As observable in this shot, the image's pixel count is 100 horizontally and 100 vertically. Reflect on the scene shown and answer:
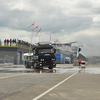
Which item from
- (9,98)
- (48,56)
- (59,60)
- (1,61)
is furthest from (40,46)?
(59,60)

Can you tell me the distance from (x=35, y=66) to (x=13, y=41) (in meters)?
40.3

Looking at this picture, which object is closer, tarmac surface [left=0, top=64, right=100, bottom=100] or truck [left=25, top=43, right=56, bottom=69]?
tarmac surface [left=0, top=64, right=100, bottom=100]

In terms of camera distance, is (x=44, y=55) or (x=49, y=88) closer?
(x=49, y=88)

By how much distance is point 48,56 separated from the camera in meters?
33.5

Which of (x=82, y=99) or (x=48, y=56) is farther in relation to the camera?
(x=48, y=56)

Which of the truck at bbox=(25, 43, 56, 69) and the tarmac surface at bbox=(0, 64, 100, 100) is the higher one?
the truck at bbox=(25, 43, 56, 69)

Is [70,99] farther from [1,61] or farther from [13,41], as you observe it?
[13,41]

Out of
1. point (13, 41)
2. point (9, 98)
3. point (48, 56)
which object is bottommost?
point (9, 98)

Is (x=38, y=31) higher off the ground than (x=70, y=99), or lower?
higher

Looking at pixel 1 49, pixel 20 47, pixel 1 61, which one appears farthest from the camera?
pixel 20 47

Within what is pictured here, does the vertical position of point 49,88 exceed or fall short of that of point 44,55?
it falls short

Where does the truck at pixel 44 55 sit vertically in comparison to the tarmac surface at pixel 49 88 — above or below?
above

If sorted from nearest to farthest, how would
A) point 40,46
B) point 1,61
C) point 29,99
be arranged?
point 29,99
point 40,46
point 1,61

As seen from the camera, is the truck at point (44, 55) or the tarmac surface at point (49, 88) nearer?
the tarmac surface at point (49, 88)
